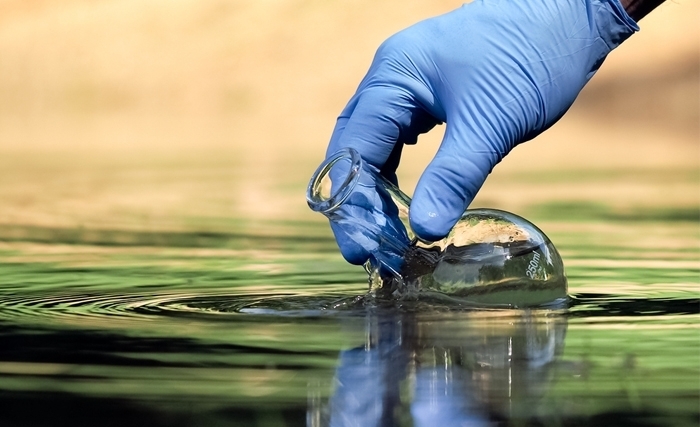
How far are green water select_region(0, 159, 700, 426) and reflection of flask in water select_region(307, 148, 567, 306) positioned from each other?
6 cm

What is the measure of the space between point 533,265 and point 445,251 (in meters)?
0.16

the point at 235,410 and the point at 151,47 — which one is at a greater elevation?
the point at 151,47

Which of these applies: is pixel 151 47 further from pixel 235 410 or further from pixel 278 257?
pixel 235 410

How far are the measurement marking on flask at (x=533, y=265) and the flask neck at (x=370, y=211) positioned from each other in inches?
8.8

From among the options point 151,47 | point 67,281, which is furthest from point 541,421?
point 151,47

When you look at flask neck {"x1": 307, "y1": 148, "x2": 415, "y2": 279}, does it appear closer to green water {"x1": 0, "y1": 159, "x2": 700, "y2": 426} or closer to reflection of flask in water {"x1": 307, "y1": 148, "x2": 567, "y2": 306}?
reflection of flask in water {"x1": 307, "y1": 148, "x2": 567, "y2": 306}

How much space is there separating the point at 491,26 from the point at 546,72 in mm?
143

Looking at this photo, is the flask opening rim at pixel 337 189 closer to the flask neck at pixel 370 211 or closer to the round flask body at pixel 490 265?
the flask neck at pixel 370 211

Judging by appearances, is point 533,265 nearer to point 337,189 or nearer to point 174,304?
point 337,189

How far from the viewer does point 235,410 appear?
4.42ft

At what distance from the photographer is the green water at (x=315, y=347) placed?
1356 millimetres

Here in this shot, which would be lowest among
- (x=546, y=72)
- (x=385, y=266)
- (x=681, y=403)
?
(x=681, y=403)

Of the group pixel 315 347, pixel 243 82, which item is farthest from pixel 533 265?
pixel 243 82

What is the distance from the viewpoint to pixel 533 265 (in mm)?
2232
